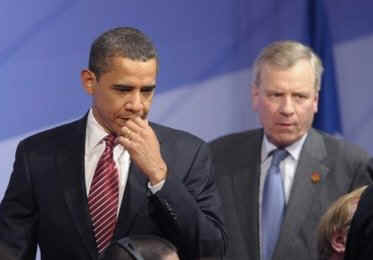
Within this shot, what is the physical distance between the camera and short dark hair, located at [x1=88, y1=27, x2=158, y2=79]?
290cm

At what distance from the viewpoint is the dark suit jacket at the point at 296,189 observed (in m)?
3.57

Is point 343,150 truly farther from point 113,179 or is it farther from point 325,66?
point 325,66

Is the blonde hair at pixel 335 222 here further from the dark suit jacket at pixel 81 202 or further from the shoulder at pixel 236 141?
the shoulder at pixel 236 141

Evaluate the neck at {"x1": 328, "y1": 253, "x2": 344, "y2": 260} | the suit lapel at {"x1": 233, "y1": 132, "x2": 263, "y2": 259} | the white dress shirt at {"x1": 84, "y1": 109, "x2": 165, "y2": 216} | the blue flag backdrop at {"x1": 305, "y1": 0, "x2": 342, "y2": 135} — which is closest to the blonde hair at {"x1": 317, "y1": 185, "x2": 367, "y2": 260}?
the neck at {"x1": 328, "y1": 253, "x2": 344, "y2": 260}

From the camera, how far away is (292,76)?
12.3 ft

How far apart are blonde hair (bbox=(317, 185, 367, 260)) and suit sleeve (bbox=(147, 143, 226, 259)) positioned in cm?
29

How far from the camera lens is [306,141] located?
3.73 m

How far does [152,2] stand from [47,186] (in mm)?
1867

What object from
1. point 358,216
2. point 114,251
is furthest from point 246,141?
point 114,251

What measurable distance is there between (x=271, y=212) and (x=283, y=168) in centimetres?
18

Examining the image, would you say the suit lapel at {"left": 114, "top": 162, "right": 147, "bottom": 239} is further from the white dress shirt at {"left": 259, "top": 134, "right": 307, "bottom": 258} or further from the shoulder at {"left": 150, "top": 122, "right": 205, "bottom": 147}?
the white dress shirt at {"left": 259, "top": 134, "right": 307, "bottom": 258}

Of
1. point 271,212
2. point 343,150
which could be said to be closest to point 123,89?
point 271,212

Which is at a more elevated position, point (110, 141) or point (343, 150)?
point (110, 141)

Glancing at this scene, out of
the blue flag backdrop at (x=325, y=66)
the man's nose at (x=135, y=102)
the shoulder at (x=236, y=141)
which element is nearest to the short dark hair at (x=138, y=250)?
the man's nose at (x=135, y=102)
